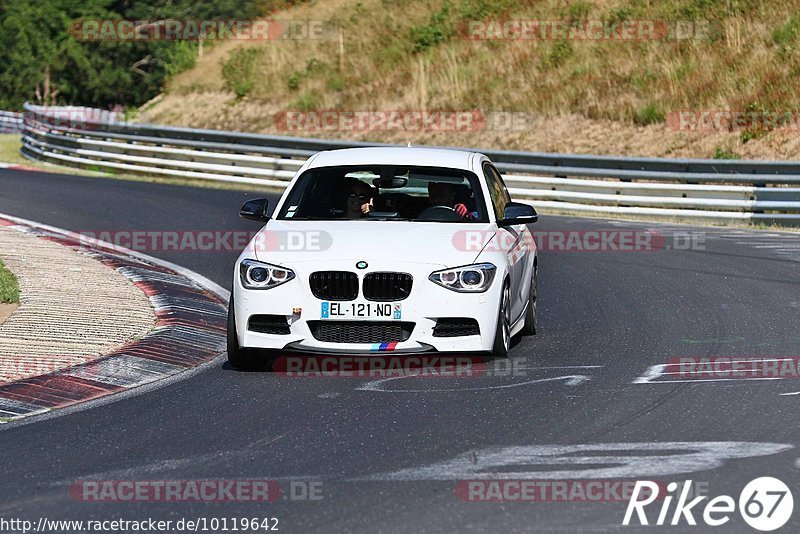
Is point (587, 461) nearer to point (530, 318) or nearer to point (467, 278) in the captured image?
point (467, 278)

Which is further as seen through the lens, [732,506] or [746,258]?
[746,258]

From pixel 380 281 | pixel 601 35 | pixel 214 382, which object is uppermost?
pixel 601 35

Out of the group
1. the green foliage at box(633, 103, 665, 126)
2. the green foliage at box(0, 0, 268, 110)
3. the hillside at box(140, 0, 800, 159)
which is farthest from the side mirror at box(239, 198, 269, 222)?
the green foliage at box(0, 0, 268, 110)

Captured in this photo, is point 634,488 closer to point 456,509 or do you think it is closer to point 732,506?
point 732,506

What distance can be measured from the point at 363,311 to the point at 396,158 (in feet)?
6.59

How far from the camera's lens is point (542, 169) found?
23.3 m

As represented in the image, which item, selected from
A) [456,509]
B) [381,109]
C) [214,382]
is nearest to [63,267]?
[214,382]

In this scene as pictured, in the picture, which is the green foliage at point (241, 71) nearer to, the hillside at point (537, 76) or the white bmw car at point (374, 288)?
the hillside at point (537, 76)

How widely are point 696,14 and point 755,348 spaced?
24742mm

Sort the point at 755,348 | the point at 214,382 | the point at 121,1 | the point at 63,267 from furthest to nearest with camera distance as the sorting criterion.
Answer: the point at 121,1
the point at 63,267
the point at 755,348
the point at 214,382

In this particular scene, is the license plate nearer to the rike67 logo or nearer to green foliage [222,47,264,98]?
the rike67 logo

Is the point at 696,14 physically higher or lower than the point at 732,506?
higher

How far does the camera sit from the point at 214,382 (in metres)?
9.31

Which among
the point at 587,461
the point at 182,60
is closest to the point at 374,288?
the point at 587,461
